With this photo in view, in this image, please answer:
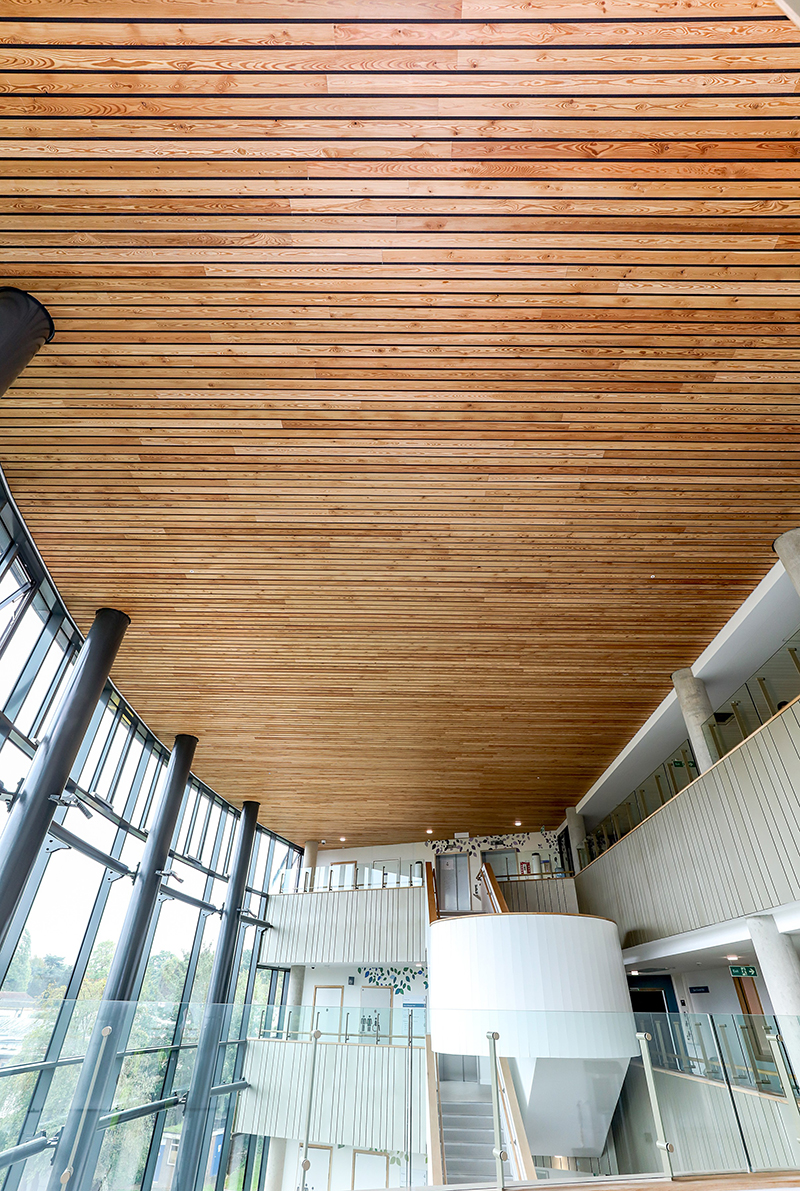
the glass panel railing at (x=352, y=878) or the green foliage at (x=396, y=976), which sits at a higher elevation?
the glass panel railing at (x=352, y=878)

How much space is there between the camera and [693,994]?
39.3ft

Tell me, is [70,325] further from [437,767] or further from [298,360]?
[437,767]

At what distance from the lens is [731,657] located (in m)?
8.34

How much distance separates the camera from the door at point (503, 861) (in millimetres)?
14781

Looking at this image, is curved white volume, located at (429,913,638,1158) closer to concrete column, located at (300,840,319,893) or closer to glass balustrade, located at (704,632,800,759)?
glass balustrade, located at (704,632,800,759)

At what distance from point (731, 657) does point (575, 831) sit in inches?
312

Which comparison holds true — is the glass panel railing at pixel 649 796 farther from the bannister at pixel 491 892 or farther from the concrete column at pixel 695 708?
the bannister at pixel 491 892

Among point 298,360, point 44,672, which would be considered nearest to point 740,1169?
point 298,360

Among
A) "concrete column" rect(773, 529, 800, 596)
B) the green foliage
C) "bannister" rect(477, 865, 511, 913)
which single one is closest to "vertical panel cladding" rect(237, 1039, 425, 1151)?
"concrete column" rect(773, 529, 800, 596)

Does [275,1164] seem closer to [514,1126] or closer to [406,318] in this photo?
[514,1126]

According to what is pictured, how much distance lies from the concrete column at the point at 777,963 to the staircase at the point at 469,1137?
3.25 meters

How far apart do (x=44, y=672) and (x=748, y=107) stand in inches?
318

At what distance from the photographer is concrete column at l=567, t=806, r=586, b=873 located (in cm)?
1457

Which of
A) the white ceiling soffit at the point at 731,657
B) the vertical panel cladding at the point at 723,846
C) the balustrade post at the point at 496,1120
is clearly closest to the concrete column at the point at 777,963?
the vertical panel cladding at the point at 723,846
